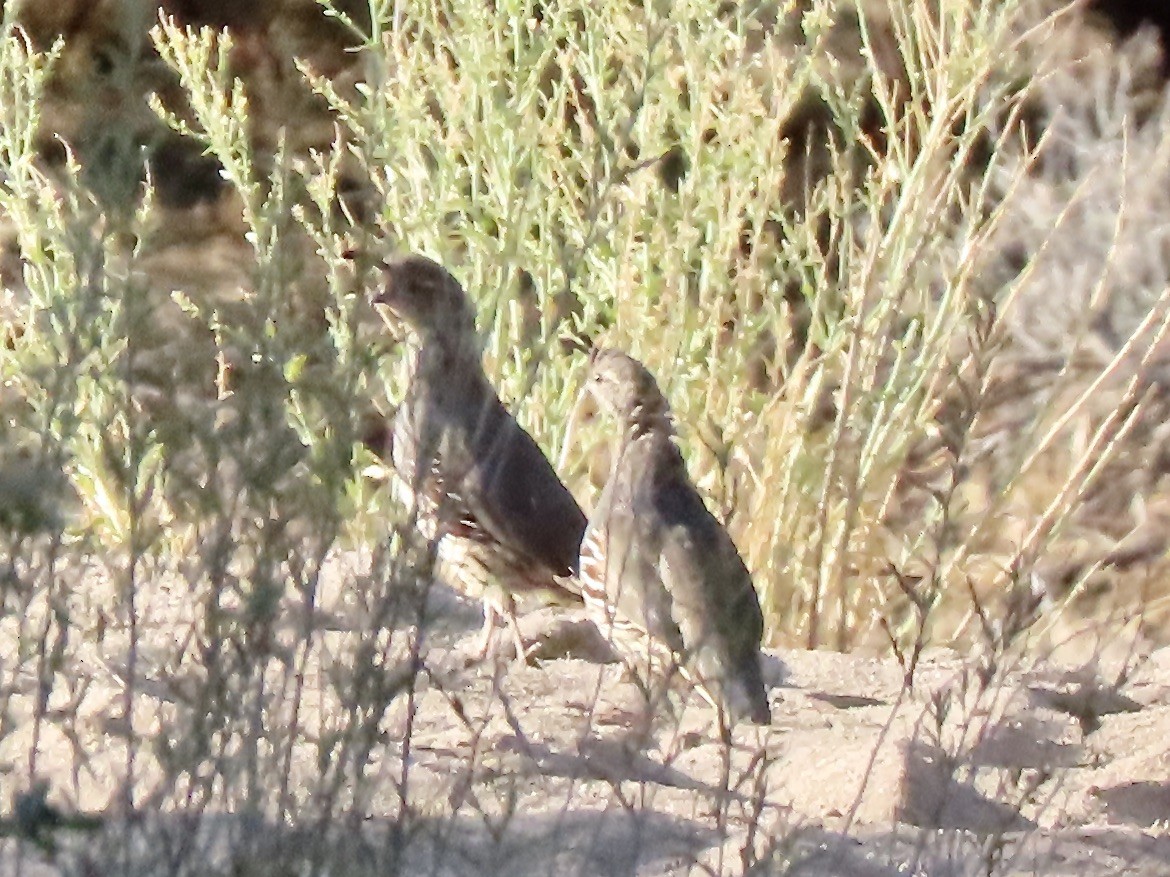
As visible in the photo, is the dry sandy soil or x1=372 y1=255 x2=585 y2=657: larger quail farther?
x1=372 y1=255 x2=585 y2=657: larger quail

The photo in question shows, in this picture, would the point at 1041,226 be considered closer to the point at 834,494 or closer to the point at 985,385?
the point at 834,494

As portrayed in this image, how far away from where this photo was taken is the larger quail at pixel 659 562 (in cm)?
427

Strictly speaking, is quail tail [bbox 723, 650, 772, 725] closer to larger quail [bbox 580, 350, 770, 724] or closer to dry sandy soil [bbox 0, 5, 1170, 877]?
larger quail [bbox 580, 350, 770, 724]

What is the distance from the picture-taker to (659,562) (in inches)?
179

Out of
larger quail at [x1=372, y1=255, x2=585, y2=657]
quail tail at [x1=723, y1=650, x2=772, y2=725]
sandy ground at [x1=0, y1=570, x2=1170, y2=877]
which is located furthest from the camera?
larger quail at [x1=372, y1=255, x2=585, y2=657]

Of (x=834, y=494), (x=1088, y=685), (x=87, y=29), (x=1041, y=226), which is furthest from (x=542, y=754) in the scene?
(x=87, y=29)

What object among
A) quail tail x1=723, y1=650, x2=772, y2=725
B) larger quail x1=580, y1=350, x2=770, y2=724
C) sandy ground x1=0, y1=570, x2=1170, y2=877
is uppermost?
larger quail x1=580, y1=350, x2=770, y2=724

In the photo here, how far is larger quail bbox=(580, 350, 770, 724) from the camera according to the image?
4266 millimetres

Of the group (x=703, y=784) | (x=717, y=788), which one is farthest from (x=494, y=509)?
(x=717, y=788)

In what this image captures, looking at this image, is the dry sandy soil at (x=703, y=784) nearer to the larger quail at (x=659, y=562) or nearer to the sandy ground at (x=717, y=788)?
the sandy ground at (x=717, y=788)

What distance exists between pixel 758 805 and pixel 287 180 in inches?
39.4

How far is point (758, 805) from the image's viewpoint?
106 inches

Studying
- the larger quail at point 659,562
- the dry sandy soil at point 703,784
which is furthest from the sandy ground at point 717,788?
the larger quail at point 659,562

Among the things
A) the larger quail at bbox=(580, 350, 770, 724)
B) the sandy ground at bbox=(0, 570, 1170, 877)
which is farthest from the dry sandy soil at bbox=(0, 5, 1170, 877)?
the larger quail at bbox=(580, 350, 770, 724)
